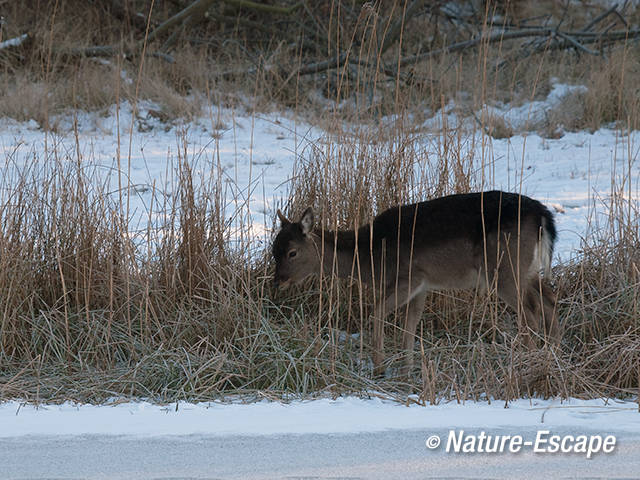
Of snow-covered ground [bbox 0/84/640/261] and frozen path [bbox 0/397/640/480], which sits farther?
snow-covered ground [bbox 0/84/640/261]

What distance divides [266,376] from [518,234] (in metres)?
1.66

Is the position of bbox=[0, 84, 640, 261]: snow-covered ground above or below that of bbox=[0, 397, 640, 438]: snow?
above

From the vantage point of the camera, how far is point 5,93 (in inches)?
448

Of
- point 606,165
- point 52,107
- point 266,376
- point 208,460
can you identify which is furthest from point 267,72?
point 208,460

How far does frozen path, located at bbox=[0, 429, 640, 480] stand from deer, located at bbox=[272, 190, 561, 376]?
4.41ft

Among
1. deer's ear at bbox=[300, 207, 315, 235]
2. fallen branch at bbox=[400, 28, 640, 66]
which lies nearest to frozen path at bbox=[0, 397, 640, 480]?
deer's ear at bbox=[300, 207, 315, 235]

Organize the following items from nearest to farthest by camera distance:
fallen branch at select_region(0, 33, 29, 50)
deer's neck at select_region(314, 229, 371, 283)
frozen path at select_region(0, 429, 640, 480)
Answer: frozen path at select_region(0, 429, 640, 480)
deer's neck at select_region(314, 229, 371, 283)
fallen branch at select_region(0, 33, 29, 50)

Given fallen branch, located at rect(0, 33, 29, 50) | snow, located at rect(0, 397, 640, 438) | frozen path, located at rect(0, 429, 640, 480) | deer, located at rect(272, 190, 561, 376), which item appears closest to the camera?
frozen path, located at rect(0, 429, 640, 480)

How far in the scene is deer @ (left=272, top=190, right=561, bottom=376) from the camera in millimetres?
5262

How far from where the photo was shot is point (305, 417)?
4.15 metres

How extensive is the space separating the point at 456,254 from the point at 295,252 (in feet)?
3.26

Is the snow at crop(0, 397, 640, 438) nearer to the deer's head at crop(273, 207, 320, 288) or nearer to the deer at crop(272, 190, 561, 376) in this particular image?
the deer at crop(272, 190, 561, 376)

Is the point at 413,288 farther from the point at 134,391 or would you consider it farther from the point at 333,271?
the point at 134,391

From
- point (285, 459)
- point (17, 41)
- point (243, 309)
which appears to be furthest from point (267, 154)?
point (285, 459)
